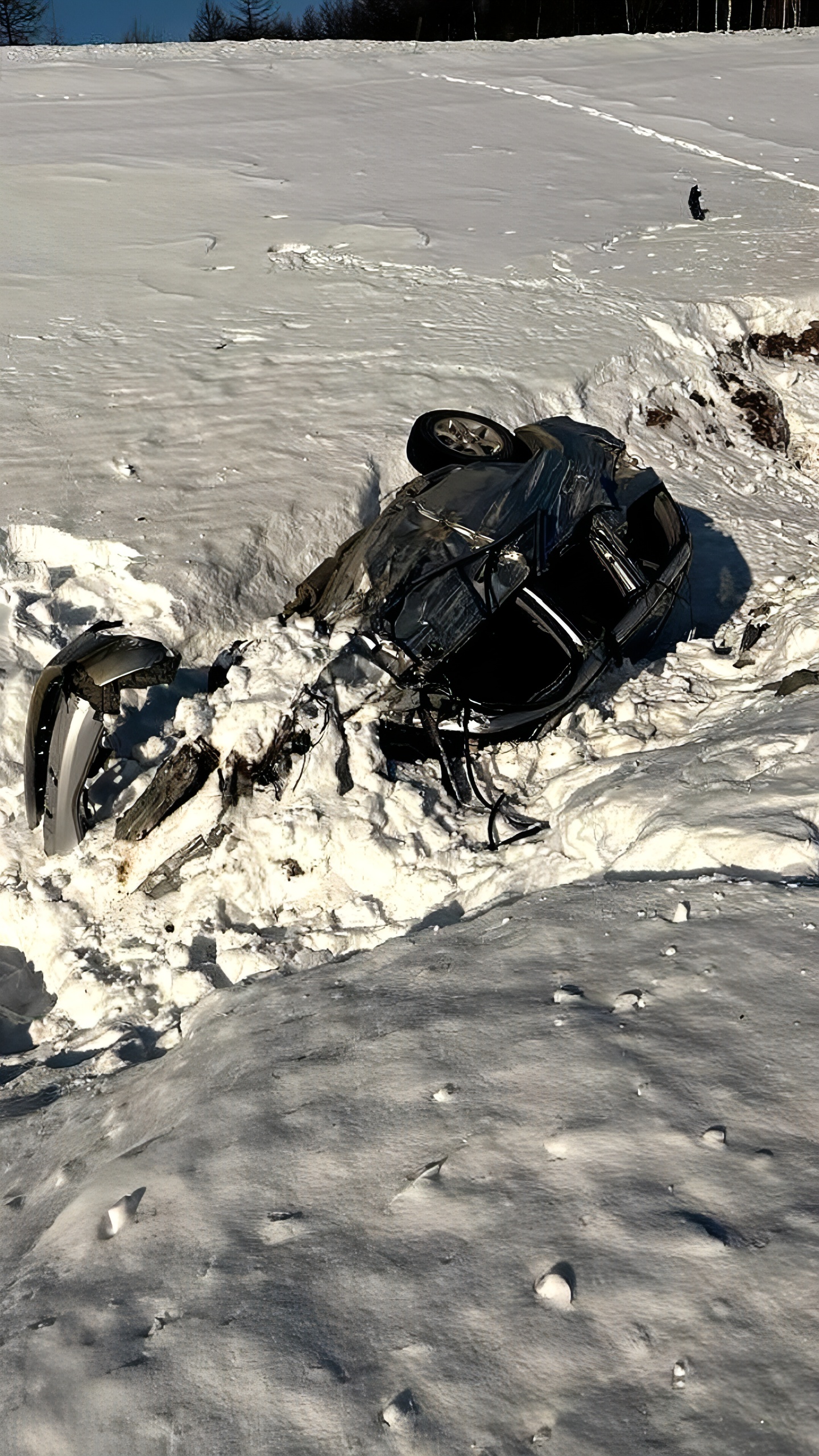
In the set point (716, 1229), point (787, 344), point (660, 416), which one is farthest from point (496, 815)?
point (787, 344)

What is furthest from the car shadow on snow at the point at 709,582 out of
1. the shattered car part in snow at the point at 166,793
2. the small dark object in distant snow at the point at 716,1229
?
the small dark object in distant snow at the point at 716,1229

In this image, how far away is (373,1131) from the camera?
3.34m

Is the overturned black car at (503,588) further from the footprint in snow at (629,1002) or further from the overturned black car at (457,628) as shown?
the footprint in snow at (629,1002)

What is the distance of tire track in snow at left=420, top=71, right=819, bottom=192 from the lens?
16.4 metres

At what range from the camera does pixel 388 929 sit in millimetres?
5215

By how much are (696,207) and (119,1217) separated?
563 inches

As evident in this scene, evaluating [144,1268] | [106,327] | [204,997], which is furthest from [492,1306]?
[106,327]

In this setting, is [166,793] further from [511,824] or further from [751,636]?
[751,636]

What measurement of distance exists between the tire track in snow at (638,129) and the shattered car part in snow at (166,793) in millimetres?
14478

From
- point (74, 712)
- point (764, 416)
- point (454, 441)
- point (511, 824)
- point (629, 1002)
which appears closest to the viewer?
point (629, 1002)

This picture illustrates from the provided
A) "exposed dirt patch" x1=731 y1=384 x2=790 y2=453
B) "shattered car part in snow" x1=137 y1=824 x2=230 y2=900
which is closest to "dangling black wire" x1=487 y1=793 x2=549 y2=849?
"shattered car part in snow" x1=137 y1=824 x2=230 y2=900

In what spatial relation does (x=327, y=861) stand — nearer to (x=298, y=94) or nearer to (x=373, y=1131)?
(x=373, y=1131)

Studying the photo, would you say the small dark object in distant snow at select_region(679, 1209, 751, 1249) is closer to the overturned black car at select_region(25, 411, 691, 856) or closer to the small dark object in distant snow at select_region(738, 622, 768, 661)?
the overturned black car at select_region(25, 411, 691, 856)

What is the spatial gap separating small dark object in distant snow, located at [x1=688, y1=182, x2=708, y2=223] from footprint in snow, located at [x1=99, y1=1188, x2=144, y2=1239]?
13.9 m
